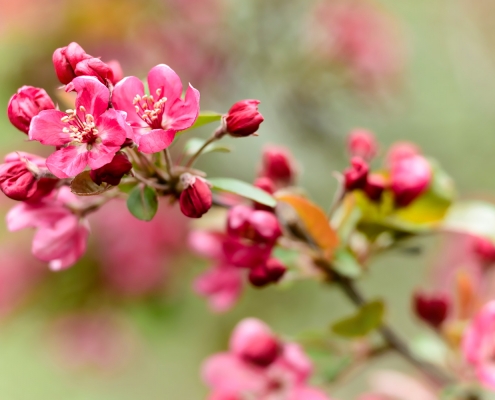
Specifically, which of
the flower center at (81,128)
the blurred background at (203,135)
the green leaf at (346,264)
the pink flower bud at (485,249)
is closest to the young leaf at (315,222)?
the green leaf at (346,264)

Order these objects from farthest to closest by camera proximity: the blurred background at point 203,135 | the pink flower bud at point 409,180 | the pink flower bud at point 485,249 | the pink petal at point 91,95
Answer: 1. the blurred background at point 203,135
2. the pink flower bud at point 485,249
3. the pink flower bud at point 409,180
4. the pink petal at point 91,95

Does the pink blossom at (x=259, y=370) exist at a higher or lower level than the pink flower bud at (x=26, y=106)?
lower

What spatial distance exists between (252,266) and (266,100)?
125 cm

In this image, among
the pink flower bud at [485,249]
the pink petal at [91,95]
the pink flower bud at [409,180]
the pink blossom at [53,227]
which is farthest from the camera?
the pink flower bud at [485,249]

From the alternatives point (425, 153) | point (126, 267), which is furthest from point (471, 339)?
point (425, 153)

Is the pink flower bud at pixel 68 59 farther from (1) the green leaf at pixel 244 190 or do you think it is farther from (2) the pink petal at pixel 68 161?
(1) the green leaf at pixel 244 190

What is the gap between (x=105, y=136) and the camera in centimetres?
47

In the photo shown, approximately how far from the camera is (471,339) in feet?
2.34

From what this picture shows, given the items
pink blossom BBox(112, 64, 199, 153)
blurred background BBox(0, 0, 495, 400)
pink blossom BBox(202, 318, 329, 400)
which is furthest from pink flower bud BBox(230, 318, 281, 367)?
blurred background BBox(0, 0, 495, 400)

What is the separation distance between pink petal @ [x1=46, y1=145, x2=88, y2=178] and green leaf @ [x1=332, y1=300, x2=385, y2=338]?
0.39 meters

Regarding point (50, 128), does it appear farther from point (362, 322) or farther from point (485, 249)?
point (485, 249)

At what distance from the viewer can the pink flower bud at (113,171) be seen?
1.52 feet

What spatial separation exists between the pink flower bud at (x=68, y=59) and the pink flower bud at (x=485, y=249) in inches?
26.2

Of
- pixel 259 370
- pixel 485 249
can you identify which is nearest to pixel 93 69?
pixel 259 370
